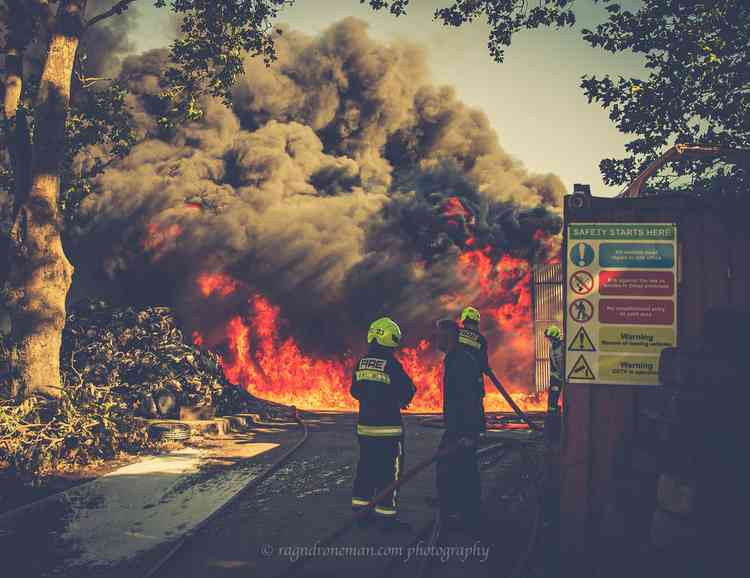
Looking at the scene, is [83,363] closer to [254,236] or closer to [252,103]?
[254,236]

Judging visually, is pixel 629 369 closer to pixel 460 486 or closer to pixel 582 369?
pixel 582 369

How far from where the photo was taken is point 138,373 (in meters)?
13.3

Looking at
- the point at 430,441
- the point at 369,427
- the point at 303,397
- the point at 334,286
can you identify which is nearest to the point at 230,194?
the point at 334,286

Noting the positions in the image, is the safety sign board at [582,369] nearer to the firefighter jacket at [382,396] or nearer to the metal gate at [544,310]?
the firefighter jacket at [382,396]

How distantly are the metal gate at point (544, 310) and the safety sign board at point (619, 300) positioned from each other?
1506 centimetres

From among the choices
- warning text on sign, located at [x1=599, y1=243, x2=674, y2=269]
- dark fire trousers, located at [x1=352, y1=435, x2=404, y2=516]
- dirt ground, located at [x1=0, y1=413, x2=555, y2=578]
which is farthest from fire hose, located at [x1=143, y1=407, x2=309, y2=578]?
warning text on sign, located at [x1=599, y1=243, x2=674, y2=269]

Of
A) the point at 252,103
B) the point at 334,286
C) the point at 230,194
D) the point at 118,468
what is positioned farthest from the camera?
the point at 252,103

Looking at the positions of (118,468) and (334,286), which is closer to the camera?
(118,468)

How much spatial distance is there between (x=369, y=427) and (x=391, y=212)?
20208 mm

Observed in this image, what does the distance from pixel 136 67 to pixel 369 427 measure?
1318 inches

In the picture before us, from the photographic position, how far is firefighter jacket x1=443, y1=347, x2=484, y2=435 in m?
6.10

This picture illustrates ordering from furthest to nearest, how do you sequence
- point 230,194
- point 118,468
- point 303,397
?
point 230,194
point 303,397
point 118,468

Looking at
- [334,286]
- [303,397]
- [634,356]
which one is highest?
[334,286]

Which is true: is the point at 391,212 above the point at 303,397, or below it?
above
